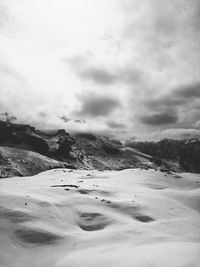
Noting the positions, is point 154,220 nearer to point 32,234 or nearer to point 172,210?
point 172,210

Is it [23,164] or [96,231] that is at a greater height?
[23,164]

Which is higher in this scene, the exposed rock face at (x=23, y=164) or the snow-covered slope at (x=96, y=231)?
the exposed rock face at (x=23, y=164)

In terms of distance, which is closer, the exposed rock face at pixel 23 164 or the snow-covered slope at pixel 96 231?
the snow-covered slope at pixel 96 231

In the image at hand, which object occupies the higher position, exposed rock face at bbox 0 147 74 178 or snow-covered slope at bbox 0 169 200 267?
exposed rock face at bbox 0 147 74 178

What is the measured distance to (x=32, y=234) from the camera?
8.63 metres

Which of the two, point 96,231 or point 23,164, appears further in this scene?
→ point 23,164

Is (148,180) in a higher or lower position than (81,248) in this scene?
higher

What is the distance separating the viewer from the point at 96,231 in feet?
32.7

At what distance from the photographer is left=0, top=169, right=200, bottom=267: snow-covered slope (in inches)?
276

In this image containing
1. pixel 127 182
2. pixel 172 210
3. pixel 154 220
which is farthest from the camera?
pixel 127 182

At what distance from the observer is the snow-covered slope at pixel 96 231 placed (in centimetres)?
702

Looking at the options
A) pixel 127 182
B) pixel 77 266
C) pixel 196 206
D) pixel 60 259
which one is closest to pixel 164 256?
pixel 77 266

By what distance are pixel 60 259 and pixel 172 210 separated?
8.02m

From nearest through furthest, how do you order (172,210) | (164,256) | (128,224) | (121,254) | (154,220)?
(164,256) < (121,254) < (128,224) < (154,220) < (172,210)
